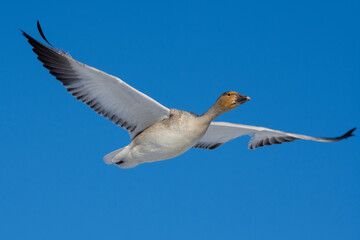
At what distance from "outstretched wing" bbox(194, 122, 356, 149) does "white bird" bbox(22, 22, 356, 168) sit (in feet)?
4.28

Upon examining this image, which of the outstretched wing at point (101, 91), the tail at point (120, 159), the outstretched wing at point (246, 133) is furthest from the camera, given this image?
the outstretched wing at point (246, 133)

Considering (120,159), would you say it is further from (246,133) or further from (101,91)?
(246,133)

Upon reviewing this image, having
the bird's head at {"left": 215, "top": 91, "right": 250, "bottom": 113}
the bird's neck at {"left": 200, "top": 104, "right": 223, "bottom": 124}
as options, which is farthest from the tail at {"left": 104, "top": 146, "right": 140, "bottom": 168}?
the bird's head at {"left": 215, "top": 91, "right": 250, "bottom": 113}

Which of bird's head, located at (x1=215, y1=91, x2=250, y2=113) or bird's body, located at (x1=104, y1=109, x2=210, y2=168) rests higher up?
bird's head, located at (x1=215, y1=91, x2=250, y2=113)

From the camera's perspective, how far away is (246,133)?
31.2 ft

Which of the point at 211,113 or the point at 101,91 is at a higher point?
the point at 101,91

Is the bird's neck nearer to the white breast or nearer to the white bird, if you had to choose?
the white bird

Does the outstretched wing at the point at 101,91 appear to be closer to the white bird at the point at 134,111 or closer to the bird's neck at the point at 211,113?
the white bird at the point at 134,111

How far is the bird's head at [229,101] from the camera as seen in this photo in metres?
7.44

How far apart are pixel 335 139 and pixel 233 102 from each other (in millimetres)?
2615

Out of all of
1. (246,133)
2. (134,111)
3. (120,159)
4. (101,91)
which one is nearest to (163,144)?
(134,111)

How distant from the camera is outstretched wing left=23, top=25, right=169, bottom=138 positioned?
24.3 feet

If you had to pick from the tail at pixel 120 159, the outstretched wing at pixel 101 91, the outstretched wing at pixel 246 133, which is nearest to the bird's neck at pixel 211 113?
the outstretched wing at pixel 101 91

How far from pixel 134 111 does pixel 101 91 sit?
72cm
